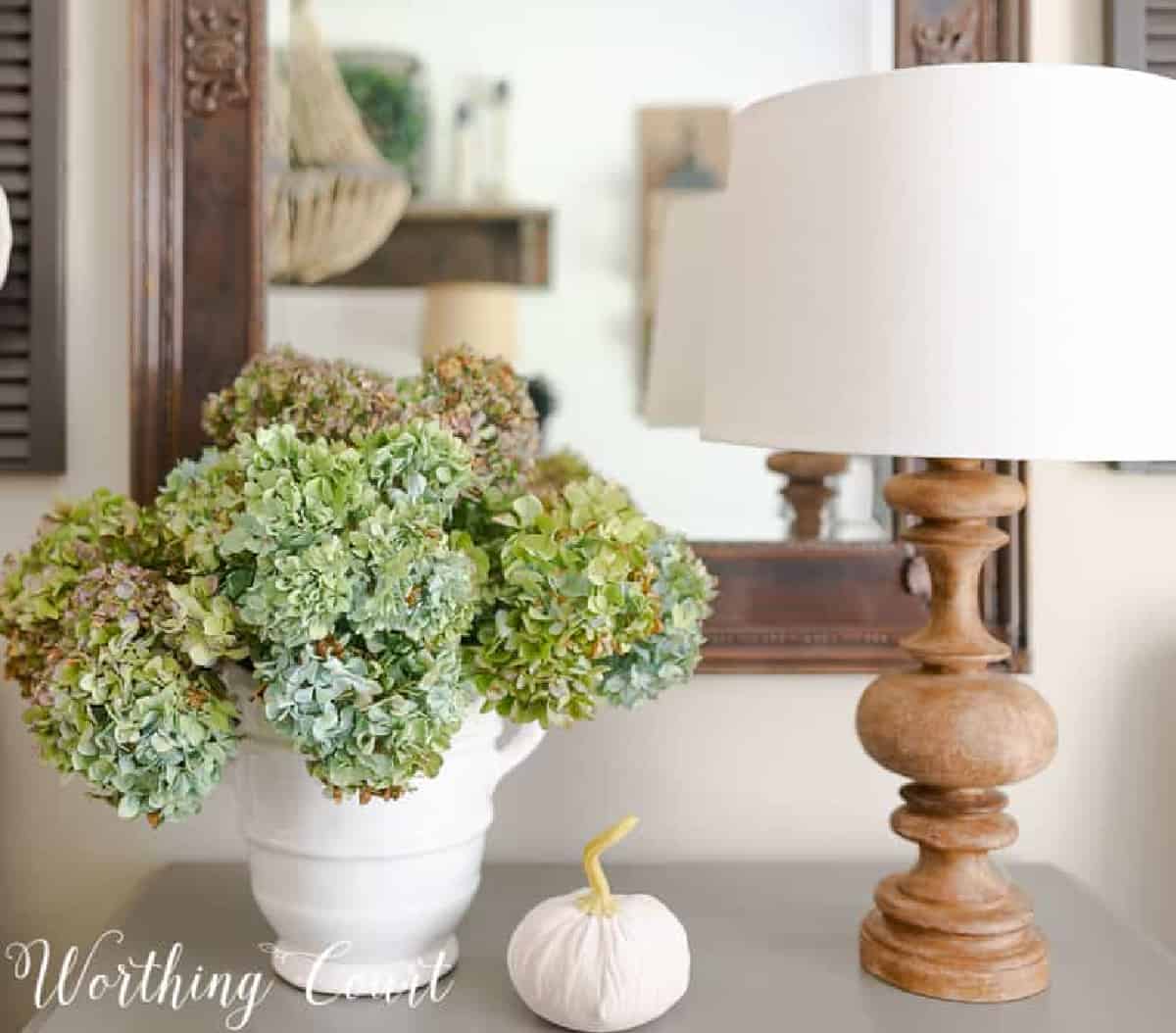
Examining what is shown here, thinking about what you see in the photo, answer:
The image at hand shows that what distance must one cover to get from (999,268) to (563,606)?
367 mm

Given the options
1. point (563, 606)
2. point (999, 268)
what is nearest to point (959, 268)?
point (999, 268)

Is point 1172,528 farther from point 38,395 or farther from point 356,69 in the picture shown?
point 38,395

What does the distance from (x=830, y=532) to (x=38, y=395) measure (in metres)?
0.83

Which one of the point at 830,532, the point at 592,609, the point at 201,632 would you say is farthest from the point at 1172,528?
the point at 201,632

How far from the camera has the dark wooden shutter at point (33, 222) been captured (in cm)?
120

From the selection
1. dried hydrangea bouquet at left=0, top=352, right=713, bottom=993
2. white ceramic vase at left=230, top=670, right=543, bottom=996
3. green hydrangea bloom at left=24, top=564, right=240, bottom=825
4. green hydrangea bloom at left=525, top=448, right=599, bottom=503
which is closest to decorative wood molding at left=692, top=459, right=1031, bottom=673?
green hydrangea bloom at left=525, top=448, right=599, bottom=503

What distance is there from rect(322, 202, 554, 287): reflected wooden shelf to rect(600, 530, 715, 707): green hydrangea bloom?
40 cm

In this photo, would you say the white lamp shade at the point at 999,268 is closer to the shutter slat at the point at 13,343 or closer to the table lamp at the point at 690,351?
the table lamp at the point at 690,351

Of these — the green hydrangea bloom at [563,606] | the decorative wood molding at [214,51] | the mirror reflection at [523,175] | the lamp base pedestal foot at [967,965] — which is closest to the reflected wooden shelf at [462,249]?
the mirror reflection at [523,175]

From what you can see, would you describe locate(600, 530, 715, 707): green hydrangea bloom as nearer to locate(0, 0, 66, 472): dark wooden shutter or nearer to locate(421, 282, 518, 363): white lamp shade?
locate(421, 282, 518, 363): white lamp shade

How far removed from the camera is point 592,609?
2.60 ft

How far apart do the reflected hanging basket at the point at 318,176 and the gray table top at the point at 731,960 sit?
2.10 feet

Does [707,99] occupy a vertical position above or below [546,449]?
above

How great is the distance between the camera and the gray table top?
34.6 inches
